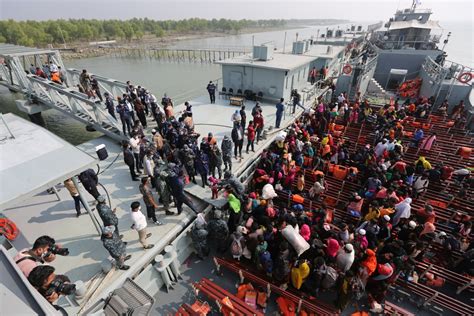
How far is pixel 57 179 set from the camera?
16.2 feet

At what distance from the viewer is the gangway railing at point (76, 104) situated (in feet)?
38.0

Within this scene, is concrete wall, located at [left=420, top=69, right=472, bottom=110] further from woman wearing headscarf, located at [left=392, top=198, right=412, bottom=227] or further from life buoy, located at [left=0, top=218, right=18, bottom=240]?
life buoy, located at [left=0, top=218, right=18, bottom=240]

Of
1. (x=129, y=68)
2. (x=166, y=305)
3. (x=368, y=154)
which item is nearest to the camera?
(x=166, y=305)

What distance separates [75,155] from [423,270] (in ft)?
31.4

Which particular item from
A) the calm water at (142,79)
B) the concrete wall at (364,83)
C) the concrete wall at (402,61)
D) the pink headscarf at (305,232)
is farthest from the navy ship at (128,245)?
the concrete wall at (402,61)

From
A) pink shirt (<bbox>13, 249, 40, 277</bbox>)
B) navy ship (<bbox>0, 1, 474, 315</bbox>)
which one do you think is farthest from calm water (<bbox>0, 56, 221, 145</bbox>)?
pink shirt (<bbox>13, 249, 40, 277</bbox>)

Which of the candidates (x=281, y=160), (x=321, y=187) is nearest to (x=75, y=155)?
(x=281, y=160)

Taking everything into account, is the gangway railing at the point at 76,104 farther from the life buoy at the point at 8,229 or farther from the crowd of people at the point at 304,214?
the life buoy at the point at 8,229

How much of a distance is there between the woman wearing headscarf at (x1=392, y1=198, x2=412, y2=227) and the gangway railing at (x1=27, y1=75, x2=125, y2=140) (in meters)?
11.4

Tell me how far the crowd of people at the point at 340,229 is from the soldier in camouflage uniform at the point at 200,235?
0.03 m

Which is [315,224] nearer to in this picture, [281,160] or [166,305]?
[281,160]

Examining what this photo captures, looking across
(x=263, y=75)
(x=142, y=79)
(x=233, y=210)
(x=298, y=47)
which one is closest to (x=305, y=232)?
(x=233, y=210)

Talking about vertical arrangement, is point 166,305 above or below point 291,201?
below

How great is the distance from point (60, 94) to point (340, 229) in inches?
626
